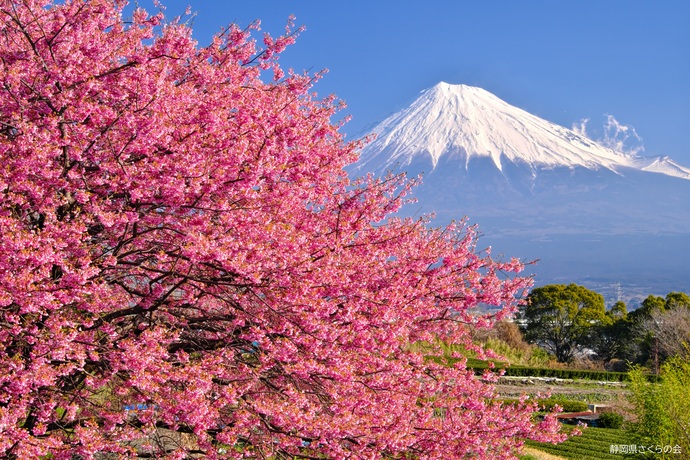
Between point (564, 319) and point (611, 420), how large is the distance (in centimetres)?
2426

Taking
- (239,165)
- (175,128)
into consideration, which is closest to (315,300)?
(239,165)

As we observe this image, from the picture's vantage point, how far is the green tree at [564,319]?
142ft

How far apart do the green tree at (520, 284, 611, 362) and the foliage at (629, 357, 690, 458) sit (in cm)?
3009

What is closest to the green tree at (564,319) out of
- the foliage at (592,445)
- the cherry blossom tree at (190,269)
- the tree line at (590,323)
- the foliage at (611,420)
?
the tree line at (590,323)

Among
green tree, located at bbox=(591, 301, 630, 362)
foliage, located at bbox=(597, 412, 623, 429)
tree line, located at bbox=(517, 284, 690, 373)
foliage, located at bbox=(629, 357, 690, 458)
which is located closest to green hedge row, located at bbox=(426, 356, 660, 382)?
foliage, located at bbox=(597, 412, 623, 429)

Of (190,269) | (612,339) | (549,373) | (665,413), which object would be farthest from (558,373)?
(190,269)

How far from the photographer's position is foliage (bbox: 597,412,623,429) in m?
20.1

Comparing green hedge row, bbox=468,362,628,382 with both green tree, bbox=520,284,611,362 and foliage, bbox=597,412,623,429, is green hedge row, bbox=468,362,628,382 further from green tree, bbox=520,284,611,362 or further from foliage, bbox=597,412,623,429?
green tree, bbox=520,284,611,362

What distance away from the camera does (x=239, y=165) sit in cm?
604

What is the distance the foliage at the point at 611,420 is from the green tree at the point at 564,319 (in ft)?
74.5

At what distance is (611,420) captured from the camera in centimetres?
2025

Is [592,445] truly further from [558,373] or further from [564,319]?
[564,319]

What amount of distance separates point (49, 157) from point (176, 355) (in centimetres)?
202

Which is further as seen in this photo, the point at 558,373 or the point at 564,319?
the point at 564,319
